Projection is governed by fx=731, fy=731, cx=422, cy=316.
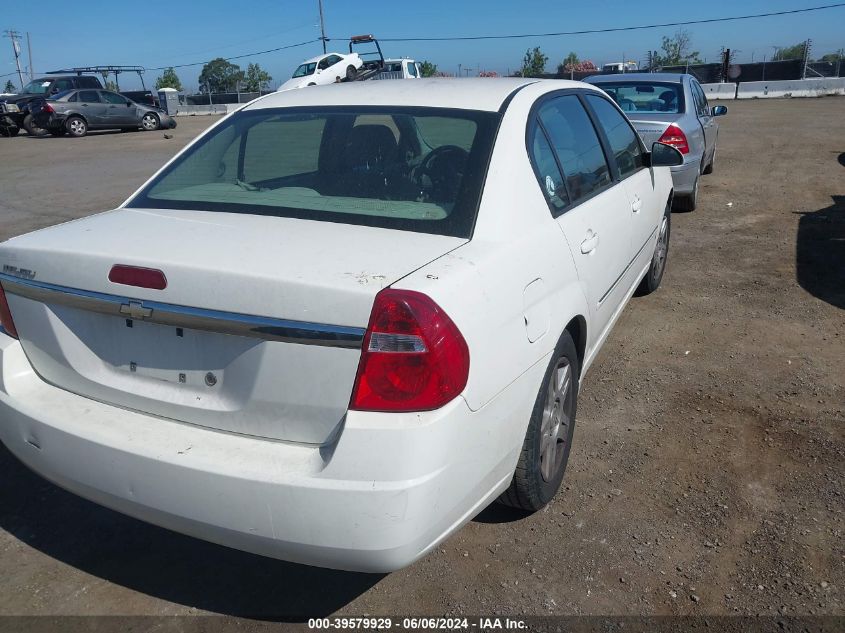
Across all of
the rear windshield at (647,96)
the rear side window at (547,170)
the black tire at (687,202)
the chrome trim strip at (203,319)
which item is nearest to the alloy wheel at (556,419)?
the rear side window at (547,170)

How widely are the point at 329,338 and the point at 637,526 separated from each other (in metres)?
1.66

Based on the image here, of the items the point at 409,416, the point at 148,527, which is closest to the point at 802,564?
the point at 409,416

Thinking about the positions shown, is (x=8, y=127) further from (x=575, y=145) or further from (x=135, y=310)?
(x=135, y=310)

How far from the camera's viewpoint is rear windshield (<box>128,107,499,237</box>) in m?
2.66

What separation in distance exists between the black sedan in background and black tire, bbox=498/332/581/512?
81.8ft

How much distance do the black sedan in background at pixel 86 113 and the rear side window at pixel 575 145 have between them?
79.2ft

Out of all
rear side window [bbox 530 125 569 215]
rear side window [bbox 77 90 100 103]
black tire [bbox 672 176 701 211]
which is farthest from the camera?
rear side window [bbox 77 90 100 103]

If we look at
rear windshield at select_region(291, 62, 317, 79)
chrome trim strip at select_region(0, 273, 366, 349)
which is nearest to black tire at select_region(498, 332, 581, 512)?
chrome trim strip at select_region(0, 273, 366, 349)

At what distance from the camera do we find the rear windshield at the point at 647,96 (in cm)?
883

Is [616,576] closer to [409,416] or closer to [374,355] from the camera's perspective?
[409,416]

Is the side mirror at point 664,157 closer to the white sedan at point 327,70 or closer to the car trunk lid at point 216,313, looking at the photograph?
the car trunk lid at point 216,313

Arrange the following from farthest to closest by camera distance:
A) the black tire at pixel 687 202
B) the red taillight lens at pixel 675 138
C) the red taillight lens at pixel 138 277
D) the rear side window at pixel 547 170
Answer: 1. the black tire at pixel 687 202
2. the red taillight lens at pixel 675 138
3. the rear side window at pixel 547 170
4. the red taillight lens at pixel 138 277

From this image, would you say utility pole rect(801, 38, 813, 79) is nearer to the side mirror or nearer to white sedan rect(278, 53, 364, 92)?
white sedan rect(278, 53, 364, 92)

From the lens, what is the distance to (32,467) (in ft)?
8.34
